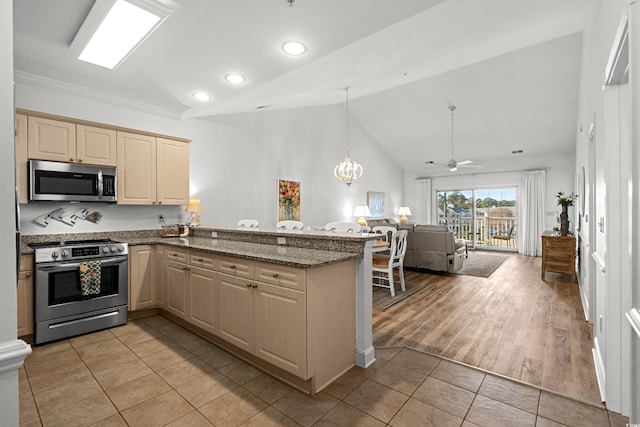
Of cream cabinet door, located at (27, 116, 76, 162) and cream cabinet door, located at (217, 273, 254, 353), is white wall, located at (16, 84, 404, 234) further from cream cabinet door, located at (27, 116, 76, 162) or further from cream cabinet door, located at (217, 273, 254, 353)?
cream cabinet door, located at (217, 273, 254, 353)

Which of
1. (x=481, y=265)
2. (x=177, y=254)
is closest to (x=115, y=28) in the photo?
(x=177, y=254)

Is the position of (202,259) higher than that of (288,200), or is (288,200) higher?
(288,200)

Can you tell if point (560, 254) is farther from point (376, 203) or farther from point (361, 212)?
point (376, 203)

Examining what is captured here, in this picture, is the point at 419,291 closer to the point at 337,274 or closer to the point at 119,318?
the point at 337,274

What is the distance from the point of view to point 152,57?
2.80 meters

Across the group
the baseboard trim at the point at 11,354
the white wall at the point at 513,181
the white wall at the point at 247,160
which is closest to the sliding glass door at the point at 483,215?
the white wall at the point at 513,181

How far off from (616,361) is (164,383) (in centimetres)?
290

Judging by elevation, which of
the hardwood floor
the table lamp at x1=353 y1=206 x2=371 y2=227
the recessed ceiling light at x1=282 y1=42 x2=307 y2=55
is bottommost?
the hardwood floor

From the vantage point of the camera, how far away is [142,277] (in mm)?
3535

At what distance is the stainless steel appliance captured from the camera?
2.82 m

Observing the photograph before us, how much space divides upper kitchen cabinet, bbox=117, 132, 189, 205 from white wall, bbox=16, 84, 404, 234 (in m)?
0.31

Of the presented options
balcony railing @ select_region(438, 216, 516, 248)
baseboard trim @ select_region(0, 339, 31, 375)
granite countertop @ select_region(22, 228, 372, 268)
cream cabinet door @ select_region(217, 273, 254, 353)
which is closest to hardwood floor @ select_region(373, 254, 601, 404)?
granite countertop @ select_region(22, 228, 372, 268)

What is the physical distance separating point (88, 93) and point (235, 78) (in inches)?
73.1

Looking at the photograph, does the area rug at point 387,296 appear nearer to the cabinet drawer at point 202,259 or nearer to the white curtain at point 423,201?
the cabinet drawer at point 202,259
